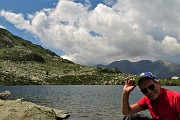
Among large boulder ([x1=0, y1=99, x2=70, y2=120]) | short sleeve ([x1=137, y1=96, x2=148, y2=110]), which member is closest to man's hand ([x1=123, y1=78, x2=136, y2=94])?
short sleeve ([x1=137, y1=96, x2=148, y2=110])

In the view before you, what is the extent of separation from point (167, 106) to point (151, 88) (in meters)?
0.68

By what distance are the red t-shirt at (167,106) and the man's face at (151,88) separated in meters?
0.13

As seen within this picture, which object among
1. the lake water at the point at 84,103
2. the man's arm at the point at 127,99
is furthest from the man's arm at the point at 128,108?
the lake water at the point at 84,103

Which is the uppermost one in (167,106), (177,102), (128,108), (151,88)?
(151,88)

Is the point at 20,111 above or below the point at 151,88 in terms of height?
below

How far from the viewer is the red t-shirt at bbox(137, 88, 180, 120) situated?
355 inches

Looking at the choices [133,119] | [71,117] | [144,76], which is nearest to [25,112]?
[71,117]

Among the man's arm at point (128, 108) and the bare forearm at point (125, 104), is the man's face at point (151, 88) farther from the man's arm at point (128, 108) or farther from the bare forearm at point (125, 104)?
the man's arm at point (128, 108)

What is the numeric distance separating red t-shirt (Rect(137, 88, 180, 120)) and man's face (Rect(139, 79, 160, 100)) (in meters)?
0.13

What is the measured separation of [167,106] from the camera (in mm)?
9211

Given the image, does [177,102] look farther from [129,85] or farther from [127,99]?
[127,99]

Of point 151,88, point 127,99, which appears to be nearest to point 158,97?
point 151,88

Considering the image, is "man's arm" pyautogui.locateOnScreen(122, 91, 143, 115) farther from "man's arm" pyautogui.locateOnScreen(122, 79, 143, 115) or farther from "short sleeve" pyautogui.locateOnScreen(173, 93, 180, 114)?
"short sleeve" pyautogui.locateOnScreen(173, 93, 180, 114)

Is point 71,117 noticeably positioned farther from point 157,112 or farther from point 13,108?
point 157,112
